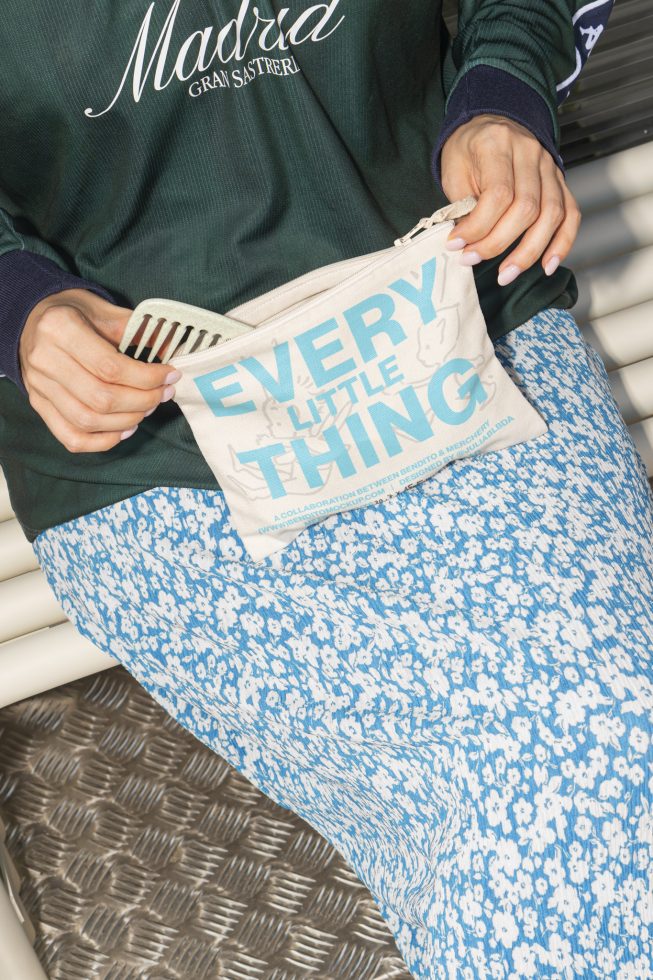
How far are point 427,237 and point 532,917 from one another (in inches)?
19.8

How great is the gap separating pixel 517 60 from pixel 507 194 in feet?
0.61

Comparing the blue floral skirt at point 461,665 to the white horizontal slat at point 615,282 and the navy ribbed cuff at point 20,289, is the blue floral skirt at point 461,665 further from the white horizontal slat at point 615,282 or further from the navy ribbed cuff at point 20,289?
the white horizontal slat at point 615,282

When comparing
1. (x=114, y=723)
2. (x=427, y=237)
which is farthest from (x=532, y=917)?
(x=114, y=723)

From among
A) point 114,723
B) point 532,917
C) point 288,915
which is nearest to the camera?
point 532,917

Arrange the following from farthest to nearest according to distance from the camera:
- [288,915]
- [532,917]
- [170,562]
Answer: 1. [288,915]
2. [170,562]
3. [532,917]

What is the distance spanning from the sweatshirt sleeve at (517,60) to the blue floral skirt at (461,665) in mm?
198

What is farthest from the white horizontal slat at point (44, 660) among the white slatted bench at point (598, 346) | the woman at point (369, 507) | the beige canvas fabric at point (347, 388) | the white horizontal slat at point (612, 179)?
the white horizontal slat at point (612, 179)

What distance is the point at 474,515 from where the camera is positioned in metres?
0.78

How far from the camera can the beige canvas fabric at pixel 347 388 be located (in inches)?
28.0

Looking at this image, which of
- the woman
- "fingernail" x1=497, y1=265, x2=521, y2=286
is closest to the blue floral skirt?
the woman

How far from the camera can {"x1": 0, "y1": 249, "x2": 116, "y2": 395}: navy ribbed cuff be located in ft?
2.43

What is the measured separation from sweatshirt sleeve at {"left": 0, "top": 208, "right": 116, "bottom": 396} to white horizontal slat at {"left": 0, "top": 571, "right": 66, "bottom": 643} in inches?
17.9

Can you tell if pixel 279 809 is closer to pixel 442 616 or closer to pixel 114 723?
pixel 114 723

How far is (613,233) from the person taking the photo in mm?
1330
